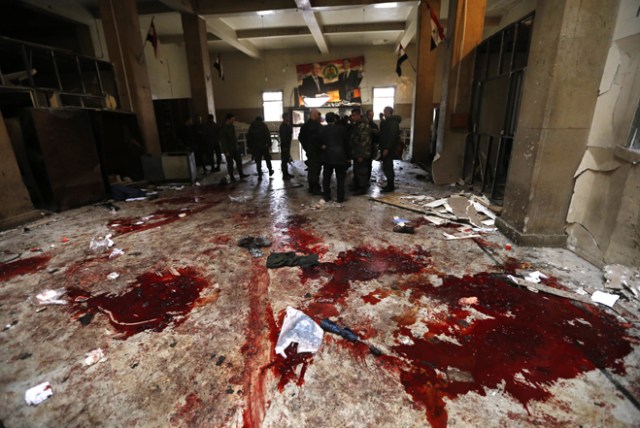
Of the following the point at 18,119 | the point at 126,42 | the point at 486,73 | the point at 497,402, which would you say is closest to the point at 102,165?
the point at 18,119

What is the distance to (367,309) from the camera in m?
2.57

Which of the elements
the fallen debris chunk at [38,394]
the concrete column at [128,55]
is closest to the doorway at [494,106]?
the fallen debris chunk at [38,394]

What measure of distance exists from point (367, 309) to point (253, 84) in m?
16.5

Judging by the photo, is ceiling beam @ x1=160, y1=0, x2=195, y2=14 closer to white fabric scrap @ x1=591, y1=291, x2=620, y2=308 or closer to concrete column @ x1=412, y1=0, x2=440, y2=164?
concrete column @ x1=412, y1=0, x2=440, y2=164

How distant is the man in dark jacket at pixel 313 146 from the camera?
19.7ft

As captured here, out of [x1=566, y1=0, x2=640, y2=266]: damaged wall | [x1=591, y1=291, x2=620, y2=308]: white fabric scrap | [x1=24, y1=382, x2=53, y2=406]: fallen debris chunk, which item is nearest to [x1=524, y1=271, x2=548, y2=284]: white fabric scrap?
[x1=591, y1=291, x2=620, y2=308]: white fabric scrap

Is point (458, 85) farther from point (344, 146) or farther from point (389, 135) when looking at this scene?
point (344, 146)

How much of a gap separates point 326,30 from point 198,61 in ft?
18.3

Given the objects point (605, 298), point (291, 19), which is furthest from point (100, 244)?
point (291, 19)

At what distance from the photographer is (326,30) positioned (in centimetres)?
1233

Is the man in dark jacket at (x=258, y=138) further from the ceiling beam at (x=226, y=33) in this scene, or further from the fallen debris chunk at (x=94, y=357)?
the fallen debris chunk at (x=94, y=357)

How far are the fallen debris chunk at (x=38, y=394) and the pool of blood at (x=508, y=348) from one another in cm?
219

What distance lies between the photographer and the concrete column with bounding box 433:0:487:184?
20.7 ft

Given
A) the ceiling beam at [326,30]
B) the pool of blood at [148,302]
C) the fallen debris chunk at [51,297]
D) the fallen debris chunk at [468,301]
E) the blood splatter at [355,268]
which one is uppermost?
the ceiling beam at [326,30]
